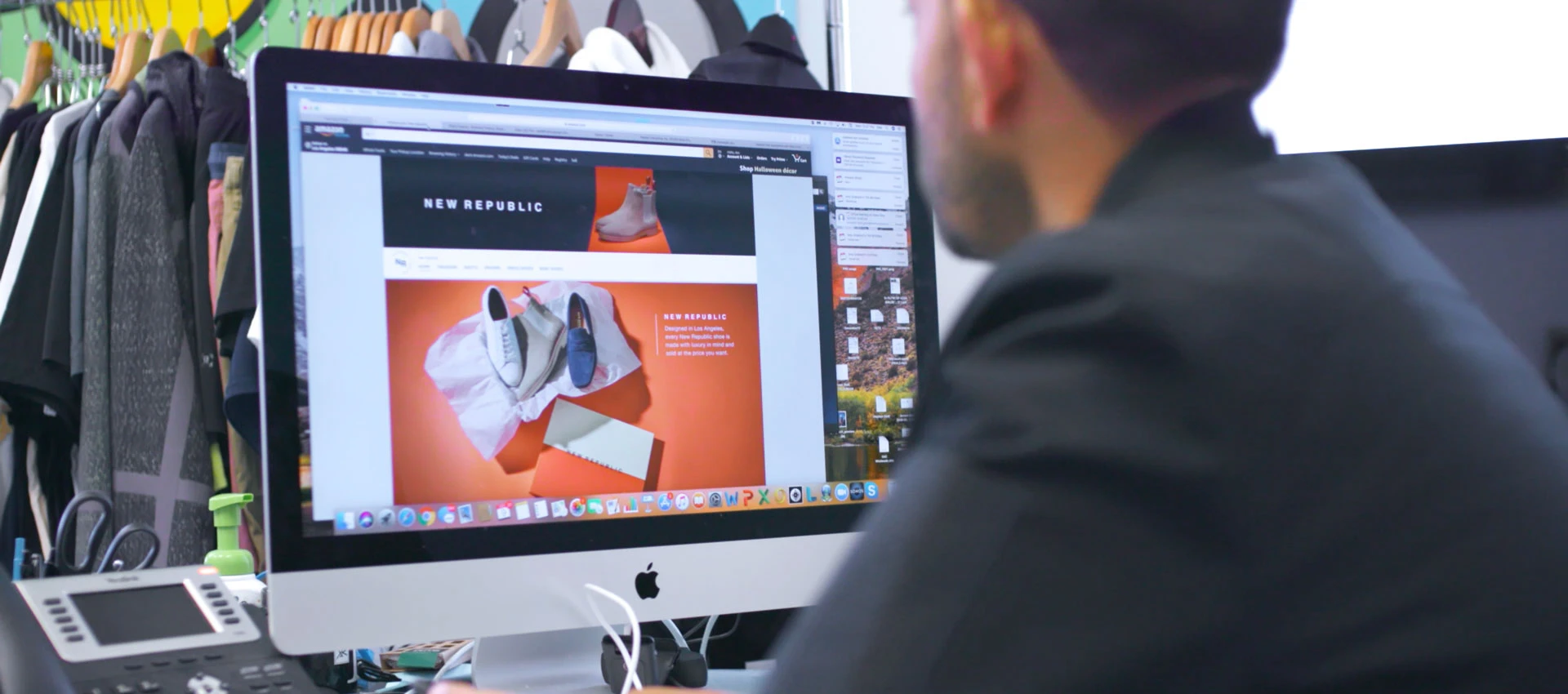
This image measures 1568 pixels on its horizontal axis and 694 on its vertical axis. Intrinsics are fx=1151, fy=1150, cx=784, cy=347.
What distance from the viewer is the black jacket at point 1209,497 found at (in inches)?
12.3

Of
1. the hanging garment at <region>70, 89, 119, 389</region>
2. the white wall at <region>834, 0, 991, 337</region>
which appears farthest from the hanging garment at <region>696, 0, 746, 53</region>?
the hanging garment at <region>70, 89, 119, 389</region>

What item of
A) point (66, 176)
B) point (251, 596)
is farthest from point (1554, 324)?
point (66, 176)

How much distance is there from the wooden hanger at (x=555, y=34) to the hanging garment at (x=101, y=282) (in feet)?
2.51

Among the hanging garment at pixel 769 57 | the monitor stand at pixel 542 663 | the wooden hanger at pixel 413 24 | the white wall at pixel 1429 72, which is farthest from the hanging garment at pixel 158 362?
the white wall at pixel 1429 72

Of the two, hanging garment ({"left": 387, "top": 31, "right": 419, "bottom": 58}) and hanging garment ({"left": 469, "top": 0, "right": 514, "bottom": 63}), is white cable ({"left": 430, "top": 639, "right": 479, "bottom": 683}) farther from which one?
hanging garment ({"left": 469, "top": 0, "right": 514, "bottom": 63})

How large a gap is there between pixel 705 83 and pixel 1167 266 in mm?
653

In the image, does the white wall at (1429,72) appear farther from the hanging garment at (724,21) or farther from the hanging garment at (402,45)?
the hanging garment at (402,45)

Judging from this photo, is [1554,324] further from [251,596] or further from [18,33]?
[18,33]

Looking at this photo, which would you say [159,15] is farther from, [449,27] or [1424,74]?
[1424,74]

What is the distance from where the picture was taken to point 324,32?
245cm

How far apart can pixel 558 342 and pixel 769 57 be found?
4.38ft

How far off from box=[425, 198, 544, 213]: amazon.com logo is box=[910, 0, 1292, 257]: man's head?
1.50ft

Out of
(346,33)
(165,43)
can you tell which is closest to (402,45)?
(346,33)

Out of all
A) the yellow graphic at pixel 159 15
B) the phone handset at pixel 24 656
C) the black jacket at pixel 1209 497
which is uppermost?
the yellow graphic at pixel 159 15
